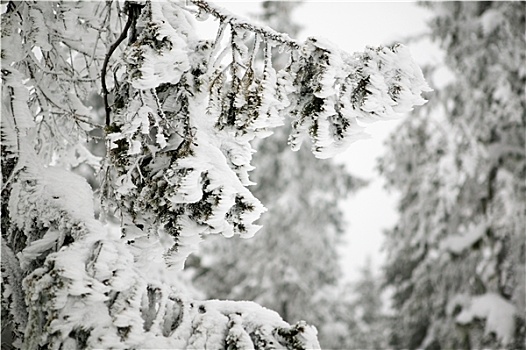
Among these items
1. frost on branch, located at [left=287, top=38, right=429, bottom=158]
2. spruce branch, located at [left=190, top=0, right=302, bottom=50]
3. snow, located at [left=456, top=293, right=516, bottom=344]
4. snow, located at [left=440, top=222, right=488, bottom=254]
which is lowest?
snow, located at [left=456, top=293, right=516, bottom=344]

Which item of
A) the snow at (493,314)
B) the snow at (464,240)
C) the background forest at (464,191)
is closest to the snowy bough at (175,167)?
the snow at (493,314)

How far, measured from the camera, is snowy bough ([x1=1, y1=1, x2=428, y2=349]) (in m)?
1.54

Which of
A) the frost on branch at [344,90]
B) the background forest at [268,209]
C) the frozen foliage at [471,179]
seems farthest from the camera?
the frozen foliage at [471,179]

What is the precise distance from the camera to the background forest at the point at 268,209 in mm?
1639

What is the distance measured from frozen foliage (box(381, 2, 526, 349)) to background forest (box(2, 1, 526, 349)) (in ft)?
0.10

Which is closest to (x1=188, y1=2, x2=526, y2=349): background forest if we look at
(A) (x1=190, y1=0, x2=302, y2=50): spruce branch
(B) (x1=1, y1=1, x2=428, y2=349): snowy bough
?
(B) (x1=1, y1=1, x2=428, y2=349): snowy bough

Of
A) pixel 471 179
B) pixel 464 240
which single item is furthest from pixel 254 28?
pixel 464 240

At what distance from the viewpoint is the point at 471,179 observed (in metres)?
8.83

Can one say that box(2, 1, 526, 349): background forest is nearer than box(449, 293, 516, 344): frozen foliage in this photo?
Yes

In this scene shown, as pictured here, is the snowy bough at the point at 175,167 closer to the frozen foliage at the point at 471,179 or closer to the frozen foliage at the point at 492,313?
the frozen foliage at the point at 492,313

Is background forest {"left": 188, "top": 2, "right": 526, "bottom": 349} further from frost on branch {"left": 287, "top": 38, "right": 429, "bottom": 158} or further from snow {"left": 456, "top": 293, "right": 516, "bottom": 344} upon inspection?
frost on branch {"left": 287, "top": 38, "right": 429, "bottom": 158}

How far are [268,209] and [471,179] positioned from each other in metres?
3.66

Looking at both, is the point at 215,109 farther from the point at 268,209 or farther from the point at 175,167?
the point at 268,209

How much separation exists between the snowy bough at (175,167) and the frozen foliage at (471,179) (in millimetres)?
7534
